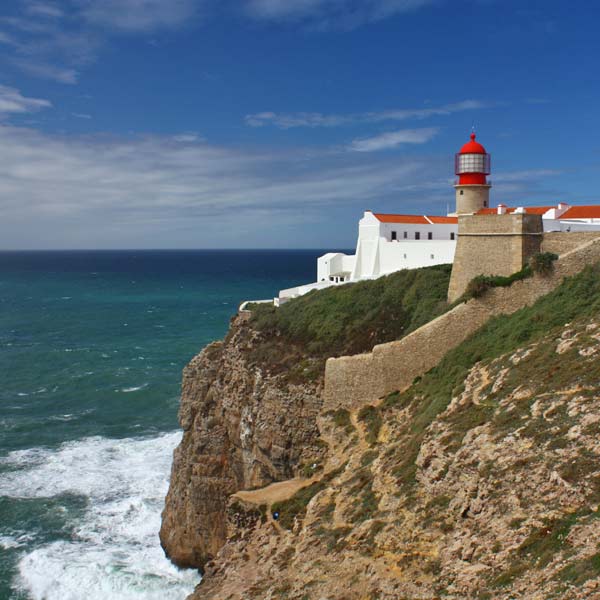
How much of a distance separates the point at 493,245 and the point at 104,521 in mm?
23784

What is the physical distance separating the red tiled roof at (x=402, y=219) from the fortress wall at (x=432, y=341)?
50.2 ft

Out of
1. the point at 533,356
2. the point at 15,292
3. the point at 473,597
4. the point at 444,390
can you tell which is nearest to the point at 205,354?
the point at 444,390

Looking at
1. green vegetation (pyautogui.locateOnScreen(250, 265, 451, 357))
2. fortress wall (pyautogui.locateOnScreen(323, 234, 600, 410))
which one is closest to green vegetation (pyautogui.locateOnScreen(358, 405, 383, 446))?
fortress wall (pyautogui.locateOnScreen(323, 234, 600, 410))

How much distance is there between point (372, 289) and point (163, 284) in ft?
352

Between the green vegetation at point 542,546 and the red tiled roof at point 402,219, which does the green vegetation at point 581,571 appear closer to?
the green vegetation at point 542,546

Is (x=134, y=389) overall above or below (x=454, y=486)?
below

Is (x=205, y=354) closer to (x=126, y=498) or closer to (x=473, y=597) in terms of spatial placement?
(x=126, y=498)

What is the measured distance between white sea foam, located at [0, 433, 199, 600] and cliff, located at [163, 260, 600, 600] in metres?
3.09

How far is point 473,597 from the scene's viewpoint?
10.8m

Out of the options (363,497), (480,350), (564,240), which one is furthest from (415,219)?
(363,497)

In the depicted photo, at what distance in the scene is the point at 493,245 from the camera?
25250mm

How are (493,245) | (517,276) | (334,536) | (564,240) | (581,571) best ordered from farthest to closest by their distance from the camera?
(493,245), (564,240), (517,276), (334,536), (581,571)

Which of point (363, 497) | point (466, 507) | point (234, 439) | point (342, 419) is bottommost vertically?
point (234, 439)

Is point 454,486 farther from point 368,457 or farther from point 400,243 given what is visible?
point 400,243
